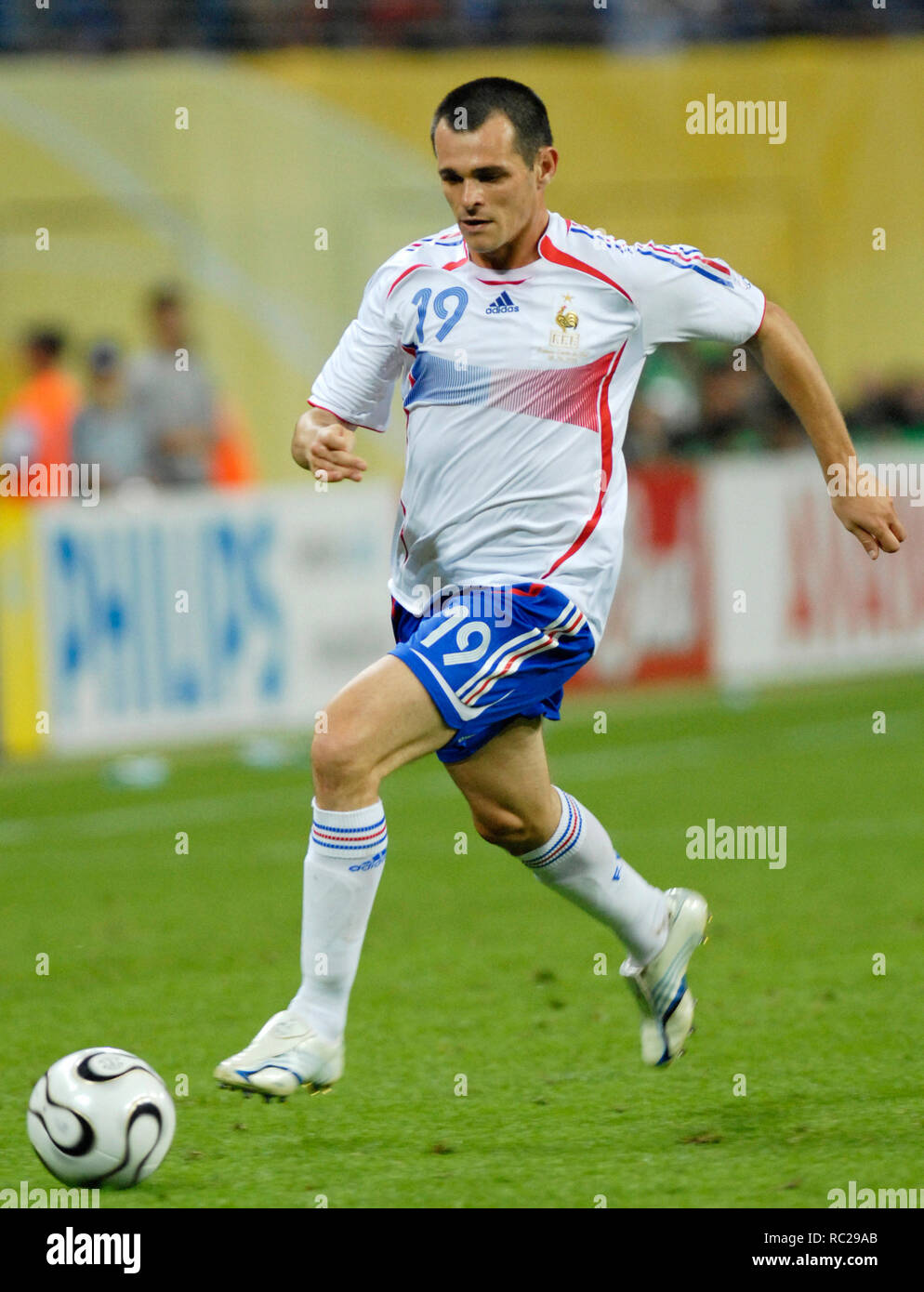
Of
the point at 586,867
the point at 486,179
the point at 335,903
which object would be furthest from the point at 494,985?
the point at 486,179

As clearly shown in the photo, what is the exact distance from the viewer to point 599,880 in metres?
5.73

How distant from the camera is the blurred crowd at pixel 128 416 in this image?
1314 centimetres

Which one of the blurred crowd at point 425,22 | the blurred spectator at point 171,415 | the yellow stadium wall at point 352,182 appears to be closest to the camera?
the blurred spectator at point 171,415

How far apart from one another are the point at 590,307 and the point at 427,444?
20.7 inches

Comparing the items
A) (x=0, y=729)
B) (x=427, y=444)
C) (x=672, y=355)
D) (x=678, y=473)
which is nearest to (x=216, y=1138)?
(x=427, y=444)

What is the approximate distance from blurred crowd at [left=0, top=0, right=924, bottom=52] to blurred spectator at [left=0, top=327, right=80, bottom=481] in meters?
4.81

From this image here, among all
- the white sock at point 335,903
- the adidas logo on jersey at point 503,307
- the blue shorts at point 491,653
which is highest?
the adidas logo on jersey at point 503,307

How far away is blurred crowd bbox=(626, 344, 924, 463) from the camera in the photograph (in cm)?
1593

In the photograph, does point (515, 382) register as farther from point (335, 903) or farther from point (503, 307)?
point (335, 903)

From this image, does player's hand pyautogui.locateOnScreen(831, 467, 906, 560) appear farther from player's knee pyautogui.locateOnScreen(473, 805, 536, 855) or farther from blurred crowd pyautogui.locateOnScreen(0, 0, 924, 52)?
blurred crowd pyautogui.locateOnScreen(0, 0, 924, 52)

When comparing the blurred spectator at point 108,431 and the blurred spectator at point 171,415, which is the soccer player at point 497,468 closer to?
the blurred spectator at point 108,431

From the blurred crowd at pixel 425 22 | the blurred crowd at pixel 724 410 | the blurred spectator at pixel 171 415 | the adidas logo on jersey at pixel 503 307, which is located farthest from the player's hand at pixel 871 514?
the blurred crowd at pixel 425 22

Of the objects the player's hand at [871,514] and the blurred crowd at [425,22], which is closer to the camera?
the player's hand at [871,514]

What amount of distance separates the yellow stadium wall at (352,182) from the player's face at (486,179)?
12380 mm
